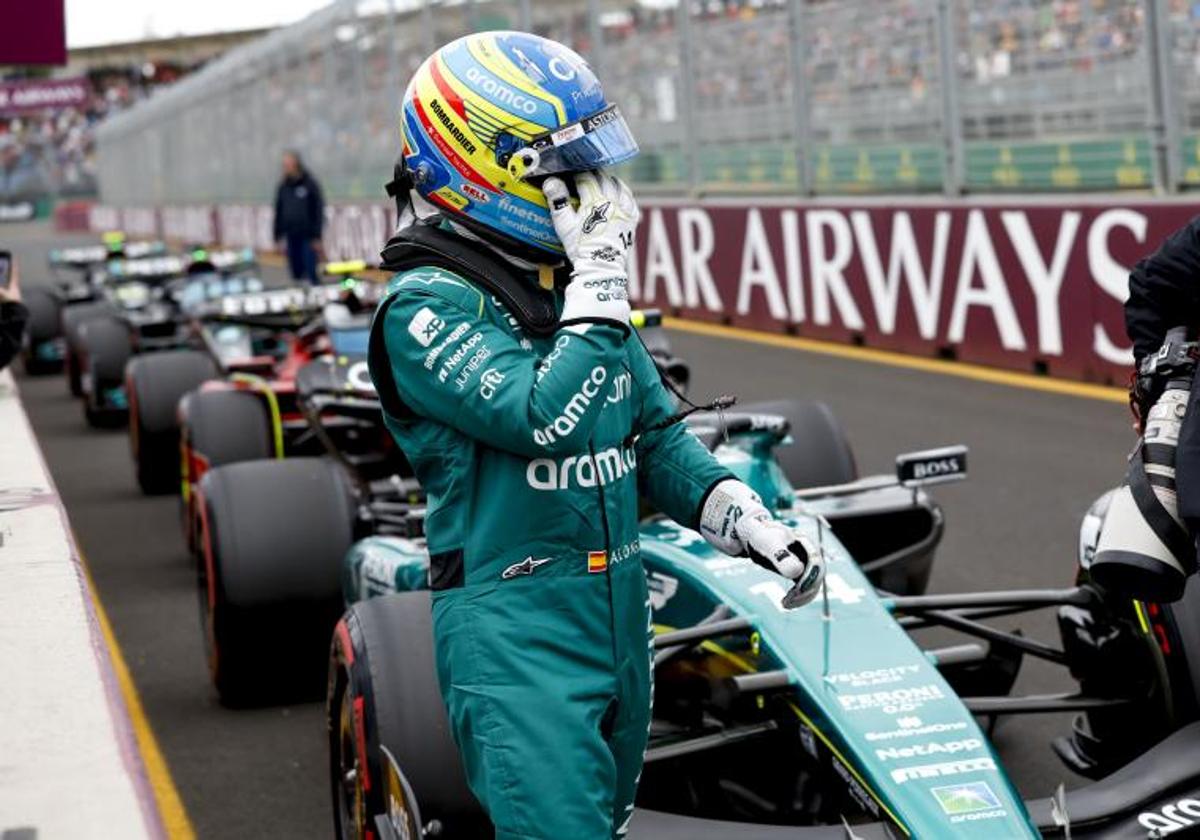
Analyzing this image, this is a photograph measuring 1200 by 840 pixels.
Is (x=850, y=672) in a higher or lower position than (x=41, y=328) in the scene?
lower

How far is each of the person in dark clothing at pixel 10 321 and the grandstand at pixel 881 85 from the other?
6.64 metres

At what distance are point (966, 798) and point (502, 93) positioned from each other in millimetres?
1517

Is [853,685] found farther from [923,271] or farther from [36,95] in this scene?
[36,95]

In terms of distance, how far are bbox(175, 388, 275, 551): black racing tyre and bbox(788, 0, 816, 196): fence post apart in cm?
785

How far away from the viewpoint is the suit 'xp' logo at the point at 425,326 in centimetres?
302

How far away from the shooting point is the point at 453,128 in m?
3.13

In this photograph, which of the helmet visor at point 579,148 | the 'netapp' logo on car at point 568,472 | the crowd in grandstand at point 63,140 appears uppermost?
the crowd in grandstand at point 63,140

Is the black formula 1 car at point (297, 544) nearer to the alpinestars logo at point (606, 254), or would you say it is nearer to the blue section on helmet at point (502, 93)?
the blue section on helmet at point (502, 93)

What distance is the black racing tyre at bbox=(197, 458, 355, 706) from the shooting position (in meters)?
6.07

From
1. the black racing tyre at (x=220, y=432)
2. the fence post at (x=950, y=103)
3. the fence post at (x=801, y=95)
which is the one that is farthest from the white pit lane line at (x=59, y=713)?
the fence post at (x=801, y=95)

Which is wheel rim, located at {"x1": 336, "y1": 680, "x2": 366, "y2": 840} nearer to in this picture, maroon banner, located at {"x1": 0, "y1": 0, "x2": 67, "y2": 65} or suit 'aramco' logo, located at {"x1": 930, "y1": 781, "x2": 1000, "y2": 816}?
suit 'aramco' logo, located at {"x1": 930, "y1": 781, "x2": 1000, "y2": 816}

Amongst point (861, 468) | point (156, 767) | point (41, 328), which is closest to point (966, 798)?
point (156, 767)

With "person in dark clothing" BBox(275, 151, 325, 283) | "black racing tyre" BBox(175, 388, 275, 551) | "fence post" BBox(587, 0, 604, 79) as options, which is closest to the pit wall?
"fence post" BBox(587, 0, 604, 79)

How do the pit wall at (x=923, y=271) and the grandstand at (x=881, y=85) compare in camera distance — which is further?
the grandstand at (x=881, y=85)
